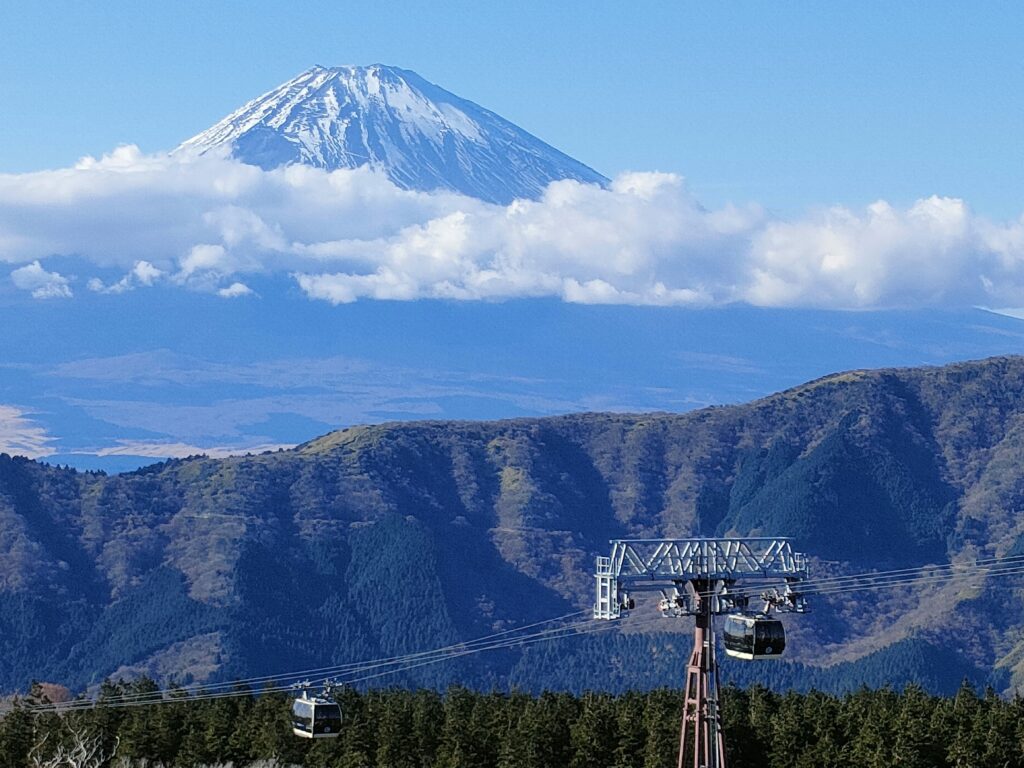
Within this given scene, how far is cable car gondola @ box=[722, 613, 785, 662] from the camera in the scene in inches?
3602

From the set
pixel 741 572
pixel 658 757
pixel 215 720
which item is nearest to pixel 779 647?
pixel 741 572

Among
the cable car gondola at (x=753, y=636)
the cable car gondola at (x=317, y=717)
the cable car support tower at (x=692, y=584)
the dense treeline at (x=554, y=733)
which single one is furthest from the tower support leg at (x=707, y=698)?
the dense treeline at (x=554, y=733)

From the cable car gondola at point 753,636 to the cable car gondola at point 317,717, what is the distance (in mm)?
20605

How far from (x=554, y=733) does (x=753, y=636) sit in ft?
206

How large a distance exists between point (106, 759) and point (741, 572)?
244 feet

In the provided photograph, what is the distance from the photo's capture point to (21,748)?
154 metres

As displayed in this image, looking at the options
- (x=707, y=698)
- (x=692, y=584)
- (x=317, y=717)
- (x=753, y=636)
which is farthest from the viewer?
(x=317, y=717)

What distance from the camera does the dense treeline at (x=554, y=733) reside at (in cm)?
14625

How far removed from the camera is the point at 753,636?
9138 centimetres

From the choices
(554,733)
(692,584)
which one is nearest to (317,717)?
(692,584)

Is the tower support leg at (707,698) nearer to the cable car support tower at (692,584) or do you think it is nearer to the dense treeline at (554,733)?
the cable car support tower at (692,584)

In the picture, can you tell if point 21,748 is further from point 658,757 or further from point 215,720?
point 658,757

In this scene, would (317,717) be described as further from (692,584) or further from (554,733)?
(554,733)

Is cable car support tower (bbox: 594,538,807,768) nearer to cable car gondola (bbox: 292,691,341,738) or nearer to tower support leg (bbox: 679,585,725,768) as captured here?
tower support leg (bbox: 679,585,725,768)
